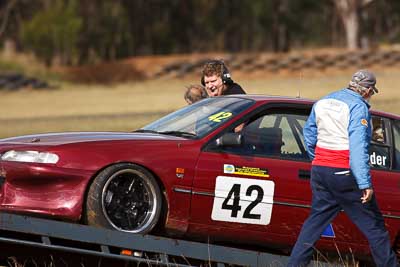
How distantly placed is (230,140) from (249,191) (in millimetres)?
416

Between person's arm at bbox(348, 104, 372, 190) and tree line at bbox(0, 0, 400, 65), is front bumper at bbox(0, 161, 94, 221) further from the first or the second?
tree line at bbox(0, 0, 400, 65)

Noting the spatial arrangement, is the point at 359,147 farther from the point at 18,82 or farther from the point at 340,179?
the point at 18,82

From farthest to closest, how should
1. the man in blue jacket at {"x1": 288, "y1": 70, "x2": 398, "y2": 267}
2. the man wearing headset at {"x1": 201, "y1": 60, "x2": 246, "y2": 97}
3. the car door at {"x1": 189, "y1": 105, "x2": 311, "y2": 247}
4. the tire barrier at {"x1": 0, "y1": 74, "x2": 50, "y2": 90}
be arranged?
the tire barrier at {"x1": 0, "y1": 74, "x2": 50, "y2": 90} → the man wearing headset at {"x1": 201, "y1": 60, "x2": 246, "y2": 97} → the car door at {"x1": 189, "y1": 105, "x2": 311, "y2": 247} → the man in blue jacket at {"x1": 288, "y1": 70, "x2": 398, "y2": 267}

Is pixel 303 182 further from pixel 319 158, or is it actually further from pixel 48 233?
pixel 48 233

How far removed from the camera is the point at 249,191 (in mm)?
8070

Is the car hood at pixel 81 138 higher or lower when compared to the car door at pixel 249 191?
higher

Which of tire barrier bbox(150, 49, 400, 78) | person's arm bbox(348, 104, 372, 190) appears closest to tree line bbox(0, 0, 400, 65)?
tire barrier bbox(150, 49, 400, 78)

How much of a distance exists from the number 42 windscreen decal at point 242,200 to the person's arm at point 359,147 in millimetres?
1074

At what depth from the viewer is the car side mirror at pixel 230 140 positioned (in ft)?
26.4

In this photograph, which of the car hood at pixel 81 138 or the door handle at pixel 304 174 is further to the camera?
the door handle at pixel 304 174

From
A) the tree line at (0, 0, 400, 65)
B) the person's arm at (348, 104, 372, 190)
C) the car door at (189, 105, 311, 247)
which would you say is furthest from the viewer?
the tree line at (0, 0, 400, 65)

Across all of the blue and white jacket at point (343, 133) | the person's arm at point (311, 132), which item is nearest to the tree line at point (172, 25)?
the person's arm at point (311, 132)

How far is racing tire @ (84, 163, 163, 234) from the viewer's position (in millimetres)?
7723

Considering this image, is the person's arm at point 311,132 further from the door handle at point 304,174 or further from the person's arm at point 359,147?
the door handle at point 304,174
